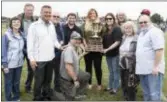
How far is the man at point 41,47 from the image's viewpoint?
6.07 meters

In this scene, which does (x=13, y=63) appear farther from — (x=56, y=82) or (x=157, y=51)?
(x=157, y=51)

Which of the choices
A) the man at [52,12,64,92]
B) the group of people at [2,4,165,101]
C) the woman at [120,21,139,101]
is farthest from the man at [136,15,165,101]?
the man at [52,12,64,92]

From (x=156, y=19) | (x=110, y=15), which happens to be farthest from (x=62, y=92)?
(x=156, y=19)

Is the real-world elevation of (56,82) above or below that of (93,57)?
below

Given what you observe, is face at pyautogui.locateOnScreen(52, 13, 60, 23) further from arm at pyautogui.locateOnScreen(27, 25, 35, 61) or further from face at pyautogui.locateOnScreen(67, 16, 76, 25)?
arm at pyautogui.locateOnScreen(27, 25, 35, 61)

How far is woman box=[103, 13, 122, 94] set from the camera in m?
6.75

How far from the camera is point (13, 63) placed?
6047 millimetres

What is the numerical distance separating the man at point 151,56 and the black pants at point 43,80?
1561 millimetres

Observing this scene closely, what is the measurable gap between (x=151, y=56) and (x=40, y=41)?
5.96ft

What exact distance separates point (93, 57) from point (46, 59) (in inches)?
47.5

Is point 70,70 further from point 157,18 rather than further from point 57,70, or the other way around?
point 157,18

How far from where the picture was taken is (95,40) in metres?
6.95

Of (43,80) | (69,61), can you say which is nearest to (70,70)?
(69,61)

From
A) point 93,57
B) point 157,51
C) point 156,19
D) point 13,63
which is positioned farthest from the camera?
point 93,57
